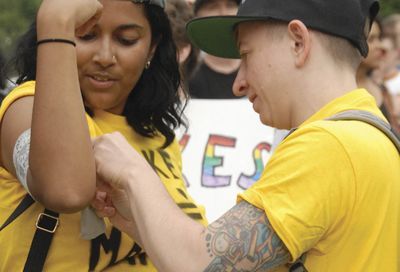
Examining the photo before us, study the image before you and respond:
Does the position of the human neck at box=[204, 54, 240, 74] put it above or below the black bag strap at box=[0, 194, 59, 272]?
above

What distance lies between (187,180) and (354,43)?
2.22 m

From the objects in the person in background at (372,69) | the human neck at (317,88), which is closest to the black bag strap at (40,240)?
the human neck at (317,88)

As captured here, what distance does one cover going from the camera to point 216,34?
274cm

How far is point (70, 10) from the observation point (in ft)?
8.05

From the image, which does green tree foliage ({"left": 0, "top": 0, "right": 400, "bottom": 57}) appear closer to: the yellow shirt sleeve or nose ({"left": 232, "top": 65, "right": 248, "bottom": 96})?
nose ({"left": 232, "top": 65, "right": 248, "bottom": 96})

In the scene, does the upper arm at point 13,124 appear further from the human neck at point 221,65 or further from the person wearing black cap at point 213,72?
the human neck at point 221,65

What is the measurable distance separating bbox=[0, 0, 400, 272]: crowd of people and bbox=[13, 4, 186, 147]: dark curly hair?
0.04 metres

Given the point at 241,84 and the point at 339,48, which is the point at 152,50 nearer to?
the point at 241,84

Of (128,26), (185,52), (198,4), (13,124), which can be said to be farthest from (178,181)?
(198,4)

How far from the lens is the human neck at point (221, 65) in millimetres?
5719

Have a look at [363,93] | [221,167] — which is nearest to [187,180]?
[221,167]

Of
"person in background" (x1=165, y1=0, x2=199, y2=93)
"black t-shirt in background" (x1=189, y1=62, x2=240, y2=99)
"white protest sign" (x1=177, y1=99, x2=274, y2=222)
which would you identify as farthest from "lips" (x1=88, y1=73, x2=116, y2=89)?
"black t-shirt in background" (x1=189, y1=62, x2=240, y2=99)

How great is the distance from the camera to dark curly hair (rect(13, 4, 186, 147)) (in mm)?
3160

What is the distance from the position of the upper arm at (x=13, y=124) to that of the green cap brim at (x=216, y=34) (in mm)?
584
